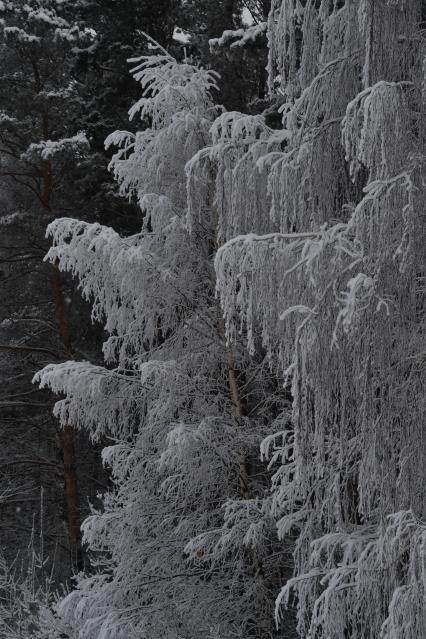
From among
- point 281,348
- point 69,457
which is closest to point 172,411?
point 281,348

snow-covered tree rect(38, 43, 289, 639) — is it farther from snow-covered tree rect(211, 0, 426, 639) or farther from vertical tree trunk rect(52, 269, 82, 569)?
vertical tree trunk rect(52, 269, 82, 569)

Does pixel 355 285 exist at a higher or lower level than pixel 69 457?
higher

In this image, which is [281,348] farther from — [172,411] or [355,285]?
[172,411]

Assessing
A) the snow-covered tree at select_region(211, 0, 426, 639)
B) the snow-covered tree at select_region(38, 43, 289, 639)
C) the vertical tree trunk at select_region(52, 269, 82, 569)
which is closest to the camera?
the snow-covered tree at select_region(211, 0, 426, 639)

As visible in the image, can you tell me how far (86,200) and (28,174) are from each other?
39.3 inches

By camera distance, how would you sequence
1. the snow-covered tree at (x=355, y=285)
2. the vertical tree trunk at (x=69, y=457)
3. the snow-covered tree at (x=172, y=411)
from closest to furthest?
the snow-covered tree at (x=355, y=285)
the snow-covered tree at (x=172, y=411)
the vertical tree trunk at (x=69, y=457)

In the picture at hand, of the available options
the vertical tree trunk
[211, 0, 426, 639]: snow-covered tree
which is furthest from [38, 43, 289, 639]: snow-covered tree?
the vertical tree trunk

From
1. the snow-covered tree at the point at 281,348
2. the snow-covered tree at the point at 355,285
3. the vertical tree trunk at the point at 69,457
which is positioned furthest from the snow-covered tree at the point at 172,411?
the vertical tree trunk at the point at 69,457

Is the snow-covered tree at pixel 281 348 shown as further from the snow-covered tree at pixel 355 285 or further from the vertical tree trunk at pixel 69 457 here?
the vertical tree trunk at pixel 69 457

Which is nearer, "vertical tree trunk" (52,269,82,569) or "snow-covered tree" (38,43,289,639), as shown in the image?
"snow-covered tree" (38,43,289,639)

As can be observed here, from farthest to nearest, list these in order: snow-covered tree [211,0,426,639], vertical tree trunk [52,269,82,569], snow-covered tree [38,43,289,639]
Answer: vertical tree trunk [52,269,82,569]
snow-covered tree [38,43,289,639]
snow-covered tree [211,0,426,639]

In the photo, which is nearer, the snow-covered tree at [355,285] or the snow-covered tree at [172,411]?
the snow-covered tree at [355,285]

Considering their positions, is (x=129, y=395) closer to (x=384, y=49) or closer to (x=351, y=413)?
(x=351, y=413)

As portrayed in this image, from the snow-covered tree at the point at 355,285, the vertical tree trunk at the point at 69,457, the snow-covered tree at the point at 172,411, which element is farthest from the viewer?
the vertical tree trunk at the point at 69,457
